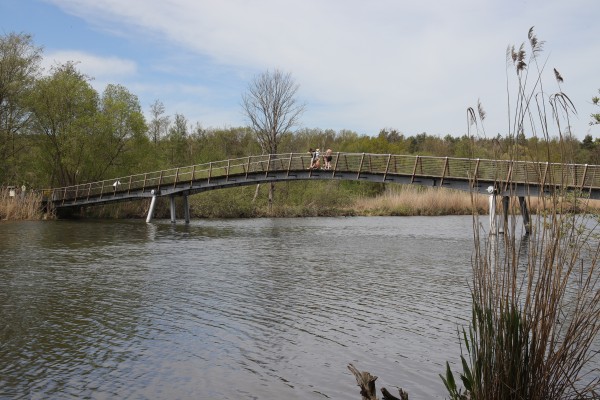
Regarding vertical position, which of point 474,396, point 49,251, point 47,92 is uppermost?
point 47,92

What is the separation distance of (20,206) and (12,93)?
25.4 feet

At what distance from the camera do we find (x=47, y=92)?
41375 mm

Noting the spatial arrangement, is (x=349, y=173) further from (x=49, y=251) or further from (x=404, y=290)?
(x=404, y=290)

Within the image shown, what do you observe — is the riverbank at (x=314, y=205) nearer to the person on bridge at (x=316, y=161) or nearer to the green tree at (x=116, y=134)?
the green tree at (x=116, y=134)

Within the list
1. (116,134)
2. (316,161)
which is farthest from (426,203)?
(116,134)

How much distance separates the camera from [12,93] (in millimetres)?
39188

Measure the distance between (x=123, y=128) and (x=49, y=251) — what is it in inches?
991

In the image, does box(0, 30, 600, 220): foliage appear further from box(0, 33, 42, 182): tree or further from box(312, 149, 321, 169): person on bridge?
box(312, 149, 321, 169): person on bridge

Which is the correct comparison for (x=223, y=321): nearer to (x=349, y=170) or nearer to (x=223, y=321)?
(x=223, y=321)

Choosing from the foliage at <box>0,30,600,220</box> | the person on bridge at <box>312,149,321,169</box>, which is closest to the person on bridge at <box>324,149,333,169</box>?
the person on bridge at <box>312,149,321,169</box>

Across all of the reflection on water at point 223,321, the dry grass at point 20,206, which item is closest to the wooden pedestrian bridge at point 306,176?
the dry grass at point 20,206

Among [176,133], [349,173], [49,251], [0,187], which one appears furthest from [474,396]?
[176,133]

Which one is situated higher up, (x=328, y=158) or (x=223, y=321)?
(x=328, y=158)

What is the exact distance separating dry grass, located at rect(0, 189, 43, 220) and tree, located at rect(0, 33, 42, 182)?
119 inches
